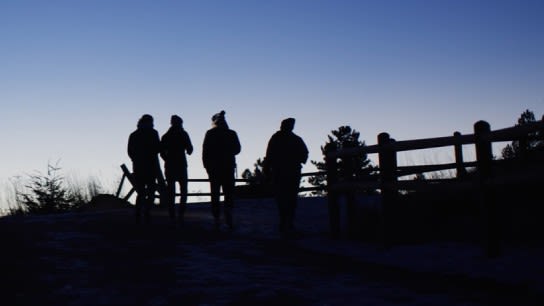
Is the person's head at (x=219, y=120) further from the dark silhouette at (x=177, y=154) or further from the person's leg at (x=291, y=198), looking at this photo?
the person's leg at (x=291, y=198)

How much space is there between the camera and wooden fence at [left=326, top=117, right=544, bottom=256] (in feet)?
22.4

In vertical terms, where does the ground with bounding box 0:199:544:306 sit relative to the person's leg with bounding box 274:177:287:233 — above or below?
below

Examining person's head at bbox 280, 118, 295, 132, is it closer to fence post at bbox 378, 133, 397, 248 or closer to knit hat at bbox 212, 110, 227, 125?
knit hat at bbox 212, 110, 227, 125

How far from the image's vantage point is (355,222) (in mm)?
10391

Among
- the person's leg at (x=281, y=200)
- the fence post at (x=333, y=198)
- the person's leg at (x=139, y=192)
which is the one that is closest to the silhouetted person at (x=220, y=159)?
the person's leg at (x=281, y=200)

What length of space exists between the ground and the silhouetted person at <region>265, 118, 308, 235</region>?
585mm

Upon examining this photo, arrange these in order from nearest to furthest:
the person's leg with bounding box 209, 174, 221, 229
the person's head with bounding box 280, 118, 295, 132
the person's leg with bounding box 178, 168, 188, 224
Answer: the person's head with bounding box 280, 118, 295, 132, the person's leg with bounding box 209, 174, 221, 229, the person's leg with bounding box 178, 168, 188, 224

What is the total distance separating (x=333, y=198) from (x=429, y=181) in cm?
206

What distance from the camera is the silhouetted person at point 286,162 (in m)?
11.5

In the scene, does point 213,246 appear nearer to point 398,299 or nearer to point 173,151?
point 173,151

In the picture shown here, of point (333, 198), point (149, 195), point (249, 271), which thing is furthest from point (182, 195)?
point (249, 271)

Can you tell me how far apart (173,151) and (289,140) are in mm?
2110

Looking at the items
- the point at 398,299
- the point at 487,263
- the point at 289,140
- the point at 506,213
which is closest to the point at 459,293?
the point at 398,299

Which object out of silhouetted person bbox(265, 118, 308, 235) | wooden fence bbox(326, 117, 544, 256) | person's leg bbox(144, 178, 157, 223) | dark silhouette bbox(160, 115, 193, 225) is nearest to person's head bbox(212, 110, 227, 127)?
dark silhouette bbox(160, 115, 193, 225)
